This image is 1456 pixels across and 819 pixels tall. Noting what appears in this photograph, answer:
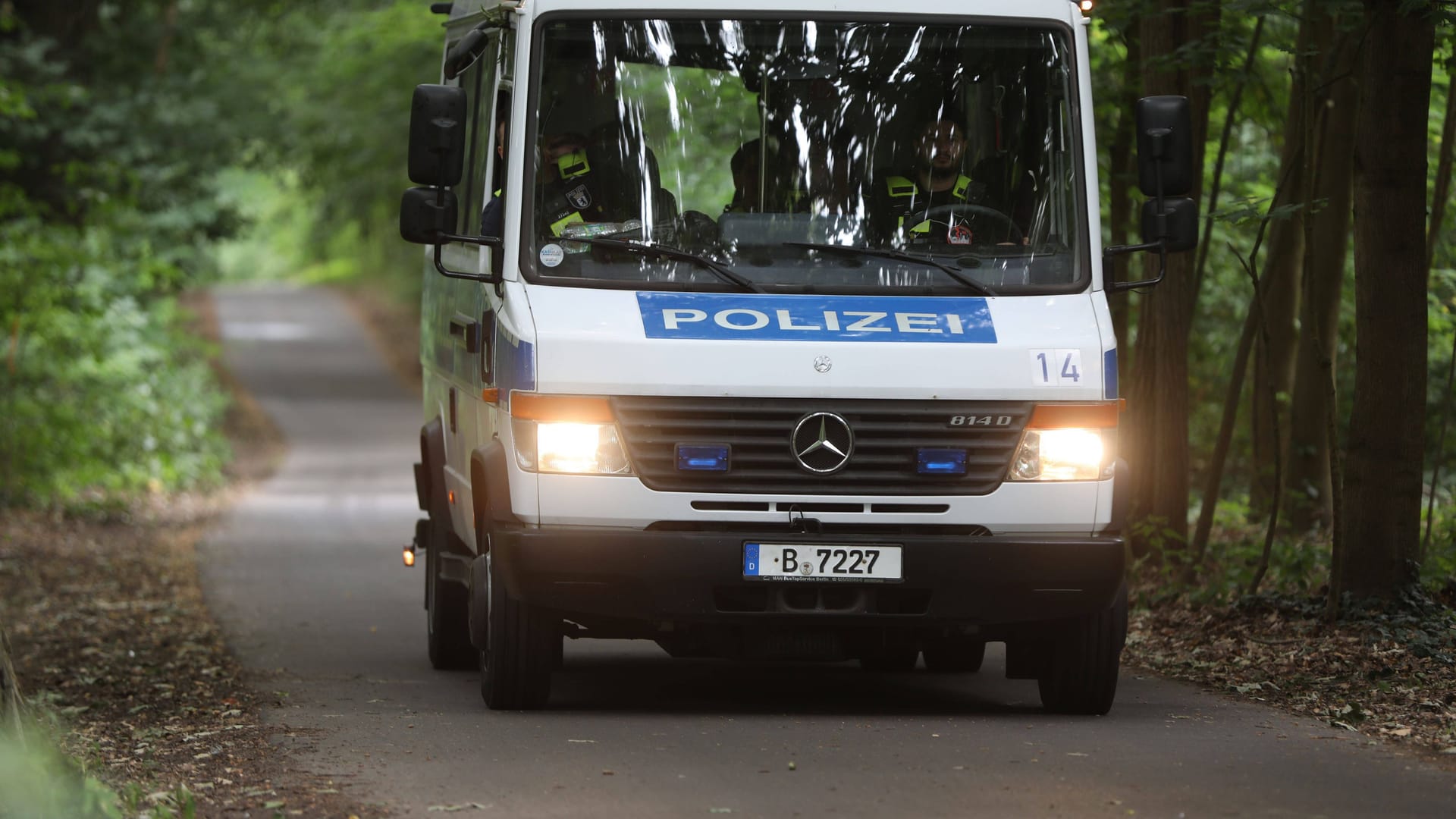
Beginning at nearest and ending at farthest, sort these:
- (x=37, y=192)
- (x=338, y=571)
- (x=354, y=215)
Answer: (x=338, y=571) → (x=37, y=192) → (x=354, y=215)

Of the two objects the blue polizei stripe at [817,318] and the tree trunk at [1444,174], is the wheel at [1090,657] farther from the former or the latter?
the tree trunk at [1444,174]

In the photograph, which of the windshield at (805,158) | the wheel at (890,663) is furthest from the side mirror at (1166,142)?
the wheel at (890,663)

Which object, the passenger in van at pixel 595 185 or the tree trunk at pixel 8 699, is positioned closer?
the tree trunk at pixel 8 699

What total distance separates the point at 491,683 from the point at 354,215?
32.3m

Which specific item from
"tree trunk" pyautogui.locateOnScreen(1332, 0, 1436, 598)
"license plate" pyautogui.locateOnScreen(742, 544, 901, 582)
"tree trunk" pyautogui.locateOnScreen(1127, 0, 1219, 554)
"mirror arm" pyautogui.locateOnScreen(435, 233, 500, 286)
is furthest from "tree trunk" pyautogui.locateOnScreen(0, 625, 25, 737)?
"tree trunk" pyautogui.locateOnScreen(1127, 0, 1219, 554)

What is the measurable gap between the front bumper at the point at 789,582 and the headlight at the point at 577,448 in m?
0.23

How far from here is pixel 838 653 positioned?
28.2 ft

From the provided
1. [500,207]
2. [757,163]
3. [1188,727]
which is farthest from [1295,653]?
[500,207]

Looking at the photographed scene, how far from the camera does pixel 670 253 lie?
838 cm

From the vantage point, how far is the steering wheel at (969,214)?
337 inches

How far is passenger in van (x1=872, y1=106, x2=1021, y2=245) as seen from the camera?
8523 millimetres

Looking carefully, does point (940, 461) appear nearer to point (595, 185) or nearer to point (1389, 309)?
point (595, 185)

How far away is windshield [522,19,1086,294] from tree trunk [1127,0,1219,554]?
4.00 metres

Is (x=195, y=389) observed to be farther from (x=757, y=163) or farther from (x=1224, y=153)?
(x=757, y=163)
